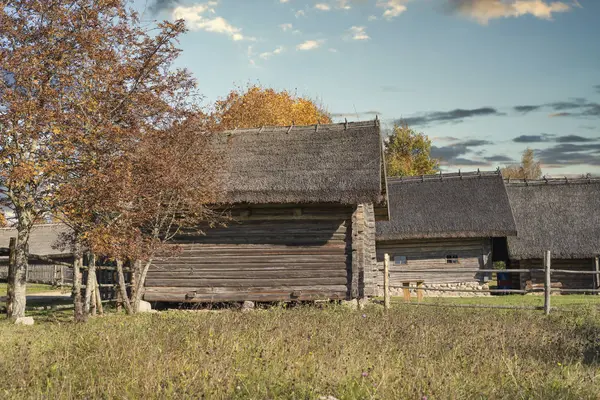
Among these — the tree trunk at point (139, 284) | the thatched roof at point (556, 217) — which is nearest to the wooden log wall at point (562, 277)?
the thatched roof at point (556, 217)

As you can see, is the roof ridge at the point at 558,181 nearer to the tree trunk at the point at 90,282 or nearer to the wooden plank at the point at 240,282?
the wooden plank at the point at 240,282

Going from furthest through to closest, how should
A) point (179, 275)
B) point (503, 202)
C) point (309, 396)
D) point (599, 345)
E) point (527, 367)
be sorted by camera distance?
point (503, 202)
point (179, 275)
point (599, 345)
point (527, 367)
point (309, 396)

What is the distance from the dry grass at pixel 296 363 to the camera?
5.58 m

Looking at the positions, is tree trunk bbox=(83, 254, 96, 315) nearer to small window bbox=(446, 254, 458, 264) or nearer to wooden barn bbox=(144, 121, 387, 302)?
wooden barn bbox=(144, 121, 387, 302)

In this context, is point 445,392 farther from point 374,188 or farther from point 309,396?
point 374,188

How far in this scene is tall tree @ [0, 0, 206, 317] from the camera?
1210 cm

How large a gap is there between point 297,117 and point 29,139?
28479mm

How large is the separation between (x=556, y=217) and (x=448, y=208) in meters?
4.50

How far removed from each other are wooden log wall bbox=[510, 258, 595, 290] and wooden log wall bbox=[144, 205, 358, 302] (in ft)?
39.8

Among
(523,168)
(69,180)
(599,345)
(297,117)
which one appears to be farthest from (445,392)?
(523,168)

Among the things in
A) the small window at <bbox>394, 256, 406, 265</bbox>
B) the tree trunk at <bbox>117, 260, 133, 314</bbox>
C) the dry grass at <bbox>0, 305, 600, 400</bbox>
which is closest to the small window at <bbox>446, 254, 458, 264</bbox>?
the small window at <bbox>394, 256, 406, 265</bbox>

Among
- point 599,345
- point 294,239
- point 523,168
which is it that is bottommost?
point 599,345

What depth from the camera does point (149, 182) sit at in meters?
13.4

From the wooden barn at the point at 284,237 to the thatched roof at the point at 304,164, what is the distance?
0.03 meters
